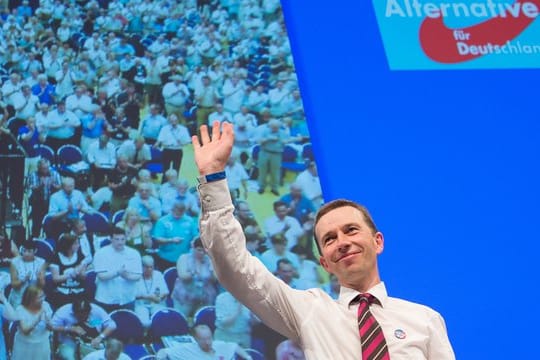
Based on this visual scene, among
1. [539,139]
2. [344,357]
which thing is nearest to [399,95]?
[539,139]

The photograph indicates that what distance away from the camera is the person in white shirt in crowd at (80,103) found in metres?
3.34

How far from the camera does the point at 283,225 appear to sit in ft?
10.5

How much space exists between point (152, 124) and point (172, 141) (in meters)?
0.12

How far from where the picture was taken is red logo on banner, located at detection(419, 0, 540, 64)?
3.82 m

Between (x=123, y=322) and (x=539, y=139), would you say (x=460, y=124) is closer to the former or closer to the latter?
(x=539, y=139)

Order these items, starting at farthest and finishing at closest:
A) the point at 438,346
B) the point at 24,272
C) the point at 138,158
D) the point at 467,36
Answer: the point at 467,36, the point at 138,158, the point at 24,272, the point at 438,346

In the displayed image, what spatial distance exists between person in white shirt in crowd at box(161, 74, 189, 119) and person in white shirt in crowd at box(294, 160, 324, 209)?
577 millimetres

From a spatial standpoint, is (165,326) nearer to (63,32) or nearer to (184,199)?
(184,199)

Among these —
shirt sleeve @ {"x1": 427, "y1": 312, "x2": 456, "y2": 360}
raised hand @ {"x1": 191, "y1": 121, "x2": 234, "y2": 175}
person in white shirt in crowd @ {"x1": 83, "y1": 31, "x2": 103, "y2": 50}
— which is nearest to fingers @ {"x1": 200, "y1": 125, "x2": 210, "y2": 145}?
raised hand @ {"x1": 191, "y1": 121, "x2": 234, "y2": 175}

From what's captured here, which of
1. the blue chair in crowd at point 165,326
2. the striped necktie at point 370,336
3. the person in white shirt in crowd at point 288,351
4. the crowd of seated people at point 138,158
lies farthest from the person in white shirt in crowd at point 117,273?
the striped necktie at point 370,336

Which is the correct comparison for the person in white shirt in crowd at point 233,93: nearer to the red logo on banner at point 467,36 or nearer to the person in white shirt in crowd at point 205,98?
the person in white shirt in crowd at point 205,98

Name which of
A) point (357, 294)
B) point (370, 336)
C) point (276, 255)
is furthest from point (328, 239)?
point (276, 255)

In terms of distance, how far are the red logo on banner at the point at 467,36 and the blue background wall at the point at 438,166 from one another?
0.11m

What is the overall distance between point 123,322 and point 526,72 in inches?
89.4
